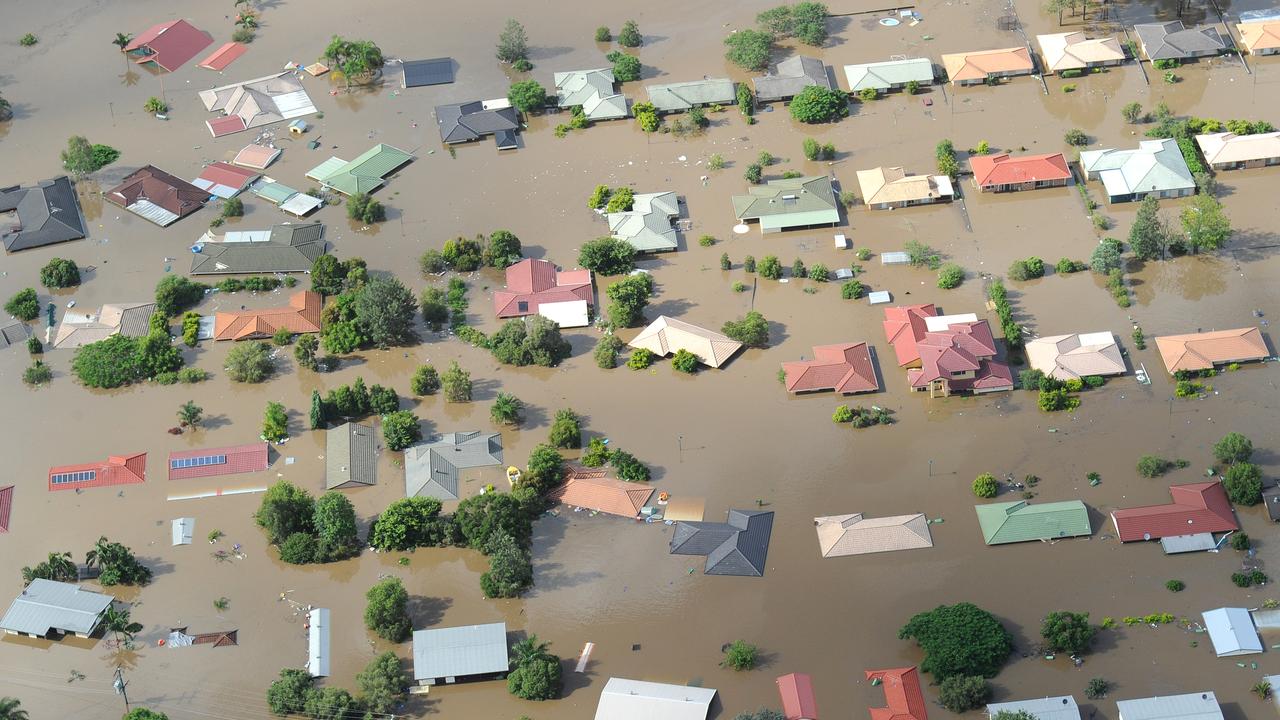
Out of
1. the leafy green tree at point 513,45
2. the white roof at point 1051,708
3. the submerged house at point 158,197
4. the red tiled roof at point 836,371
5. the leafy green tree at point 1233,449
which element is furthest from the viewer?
the leafy green tree at point 513,45

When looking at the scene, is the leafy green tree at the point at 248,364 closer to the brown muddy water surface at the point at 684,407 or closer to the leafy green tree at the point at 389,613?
the brown muddy water surface at the point at 684,407

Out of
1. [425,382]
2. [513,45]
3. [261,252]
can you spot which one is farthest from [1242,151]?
[261,252]

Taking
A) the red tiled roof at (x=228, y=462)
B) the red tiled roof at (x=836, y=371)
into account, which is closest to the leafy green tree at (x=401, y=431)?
the red tiled roof at (x=228, y=462)

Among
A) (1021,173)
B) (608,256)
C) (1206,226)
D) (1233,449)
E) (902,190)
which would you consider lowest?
(1233,449)

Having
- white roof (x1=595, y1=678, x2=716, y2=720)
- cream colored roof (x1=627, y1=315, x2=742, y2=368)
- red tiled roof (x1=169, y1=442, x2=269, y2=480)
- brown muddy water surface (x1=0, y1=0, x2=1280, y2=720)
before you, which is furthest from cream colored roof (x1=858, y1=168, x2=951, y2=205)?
red tiled roof (x1=169, y1=442, x2=269, y2=480)

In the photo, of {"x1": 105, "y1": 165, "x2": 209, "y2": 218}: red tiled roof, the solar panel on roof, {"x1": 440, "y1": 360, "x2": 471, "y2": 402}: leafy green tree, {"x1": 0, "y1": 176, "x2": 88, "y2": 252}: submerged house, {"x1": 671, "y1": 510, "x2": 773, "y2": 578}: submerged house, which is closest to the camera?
{"x1": 671, "y1": 510, "x2": 773, "y2": 578}: submerged house

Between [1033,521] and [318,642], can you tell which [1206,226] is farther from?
[318,642]

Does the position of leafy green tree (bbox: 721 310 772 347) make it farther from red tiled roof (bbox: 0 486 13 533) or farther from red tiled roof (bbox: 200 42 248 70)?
red tiled roof (bbox: 200 42 248 70)
